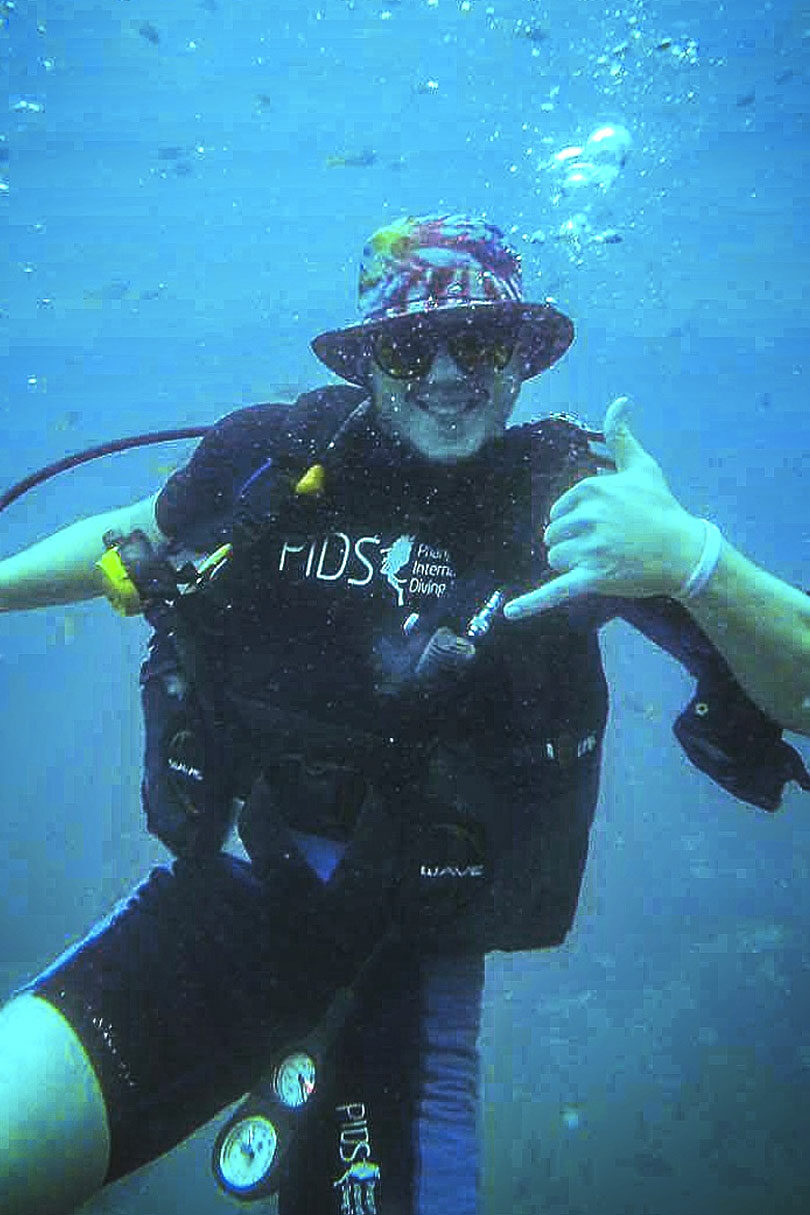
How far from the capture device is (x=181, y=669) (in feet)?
10.5

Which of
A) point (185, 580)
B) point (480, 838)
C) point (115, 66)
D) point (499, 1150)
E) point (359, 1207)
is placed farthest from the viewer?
point (115, 66)

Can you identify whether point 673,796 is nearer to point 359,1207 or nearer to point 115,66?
point 115,66

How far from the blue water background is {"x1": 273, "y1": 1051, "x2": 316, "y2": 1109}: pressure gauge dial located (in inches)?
342

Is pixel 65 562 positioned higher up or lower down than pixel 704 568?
lower down

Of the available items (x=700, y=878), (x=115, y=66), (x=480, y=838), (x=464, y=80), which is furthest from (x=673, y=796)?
(x=480, y=838)

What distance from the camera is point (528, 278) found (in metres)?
31.7

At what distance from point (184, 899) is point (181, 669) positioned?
84cm

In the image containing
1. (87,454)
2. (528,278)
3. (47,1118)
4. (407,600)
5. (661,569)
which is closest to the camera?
(661,569)

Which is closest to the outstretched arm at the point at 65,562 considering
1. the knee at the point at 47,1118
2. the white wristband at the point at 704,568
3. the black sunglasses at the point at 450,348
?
the black sunglasses at the point at 450,348

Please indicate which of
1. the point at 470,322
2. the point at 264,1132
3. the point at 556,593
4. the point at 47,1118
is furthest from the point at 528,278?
the point at 47,1118

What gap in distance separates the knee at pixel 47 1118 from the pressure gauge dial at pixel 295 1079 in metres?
0.59

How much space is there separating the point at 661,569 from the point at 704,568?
135 mm

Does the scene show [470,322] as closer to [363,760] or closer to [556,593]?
[556,593]

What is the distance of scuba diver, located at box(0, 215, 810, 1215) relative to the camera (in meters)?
2.79
